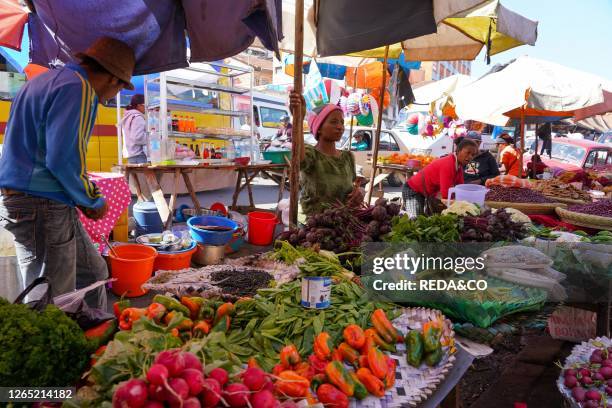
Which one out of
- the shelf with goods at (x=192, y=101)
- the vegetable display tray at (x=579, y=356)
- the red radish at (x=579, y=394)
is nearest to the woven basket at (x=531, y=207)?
the vegetable display tray at (x=579, y=356)

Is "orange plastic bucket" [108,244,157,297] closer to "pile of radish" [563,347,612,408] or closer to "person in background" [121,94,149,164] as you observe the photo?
"person in background" [121,94,149,164]

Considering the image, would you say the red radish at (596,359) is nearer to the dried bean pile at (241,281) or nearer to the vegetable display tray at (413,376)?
the vegetable display tray at (413,376)

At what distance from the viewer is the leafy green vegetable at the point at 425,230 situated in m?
2.53

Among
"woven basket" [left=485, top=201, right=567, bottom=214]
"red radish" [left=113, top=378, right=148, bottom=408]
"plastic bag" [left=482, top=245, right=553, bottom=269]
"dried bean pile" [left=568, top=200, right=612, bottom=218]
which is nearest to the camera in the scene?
"red radish" [left=113, top=378, right=148, bottom=408]

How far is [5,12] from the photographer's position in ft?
16.0

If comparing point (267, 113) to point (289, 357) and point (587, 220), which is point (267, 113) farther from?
point (289, 357)

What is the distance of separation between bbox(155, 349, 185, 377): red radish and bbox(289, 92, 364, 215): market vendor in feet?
9.10

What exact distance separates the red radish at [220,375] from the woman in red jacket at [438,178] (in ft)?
13.4

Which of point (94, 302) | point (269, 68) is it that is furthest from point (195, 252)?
point (269, 68)

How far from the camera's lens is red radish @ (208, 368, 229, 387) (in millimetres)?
1213

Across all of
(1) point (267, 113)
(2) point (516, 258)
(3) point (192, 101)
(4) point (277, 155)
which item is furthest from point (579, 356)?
(1) point (267, 113)

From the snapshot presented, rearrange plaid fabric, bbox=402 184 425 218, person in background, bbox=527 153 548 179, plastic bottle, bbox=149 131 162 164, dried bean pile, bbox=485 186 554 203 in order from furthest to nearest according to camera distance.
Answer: person in background, bbox=527 153 548 179 → plastic bottle, bbox=149 131 162 164 → plaid fabric, bbox=402 184 425 218 → dried bean pile, bbox=485 186 554 203

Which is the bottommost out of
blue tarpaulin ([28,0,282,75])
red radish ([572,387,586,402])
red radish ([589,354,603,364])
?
red radish ([572,387,586,402])

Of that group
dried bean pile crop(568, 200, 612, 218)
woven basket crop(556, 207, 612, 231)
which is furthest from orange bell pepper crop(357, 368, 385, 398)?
dried bean pile crop(568, 200, 612, 218)
